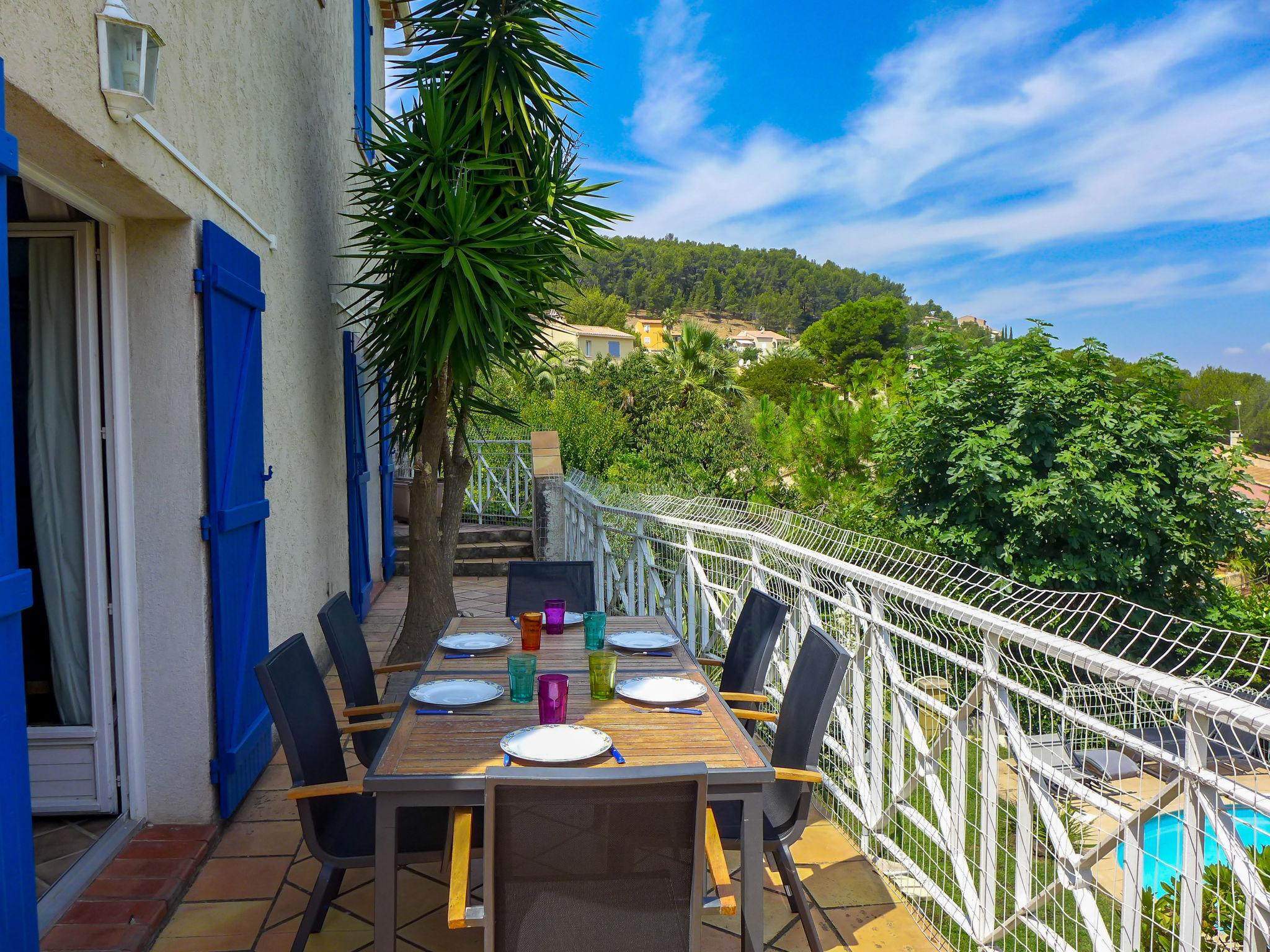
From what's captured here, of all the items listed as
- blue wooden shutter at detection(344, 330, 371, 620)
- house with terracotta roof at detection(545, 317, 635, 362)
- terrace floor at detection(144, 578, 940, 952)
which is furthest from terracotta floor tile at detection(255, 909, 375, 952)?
house with terracotta roof at detection(545, 317, 635, 362)

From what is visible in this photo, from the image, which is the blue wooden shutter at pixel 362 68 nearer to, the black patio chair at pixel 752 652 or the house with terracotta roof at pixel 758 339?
the black patio chair at pixel 752 652

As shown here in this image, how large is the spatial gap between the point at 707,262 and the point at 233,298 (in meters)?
75.4

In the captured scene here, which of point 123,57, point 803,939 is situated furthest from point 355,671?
point 123,57

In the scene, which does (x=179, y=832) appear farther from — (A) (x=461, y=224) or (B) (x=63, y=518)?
(A) (x=461, y=224)

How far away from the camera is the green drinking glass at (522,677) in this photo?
7.29ft

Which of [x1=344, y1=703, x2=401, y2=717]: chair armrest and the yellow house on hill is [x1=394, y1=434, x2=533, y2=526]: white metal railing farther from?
the yellow house on hill

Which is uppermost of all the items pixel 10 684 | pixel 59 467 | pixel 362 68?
pixel 362 68

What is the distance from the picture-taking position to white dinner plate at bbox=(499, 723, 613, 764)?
5.91ft

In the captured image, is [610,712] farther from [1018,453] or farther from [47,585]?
[1018,453]

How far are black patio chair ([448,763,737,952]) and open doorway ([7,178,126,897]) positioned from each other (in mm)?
1966

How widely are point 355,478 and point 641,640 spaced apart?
3.63 m

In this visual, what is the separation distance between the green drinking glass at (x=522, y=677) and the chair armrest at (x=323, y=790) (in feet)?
1.48

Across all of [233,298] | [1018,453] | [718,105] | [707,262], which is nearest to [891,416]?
[1018,453]

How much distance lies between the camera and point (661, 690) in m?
2.28
